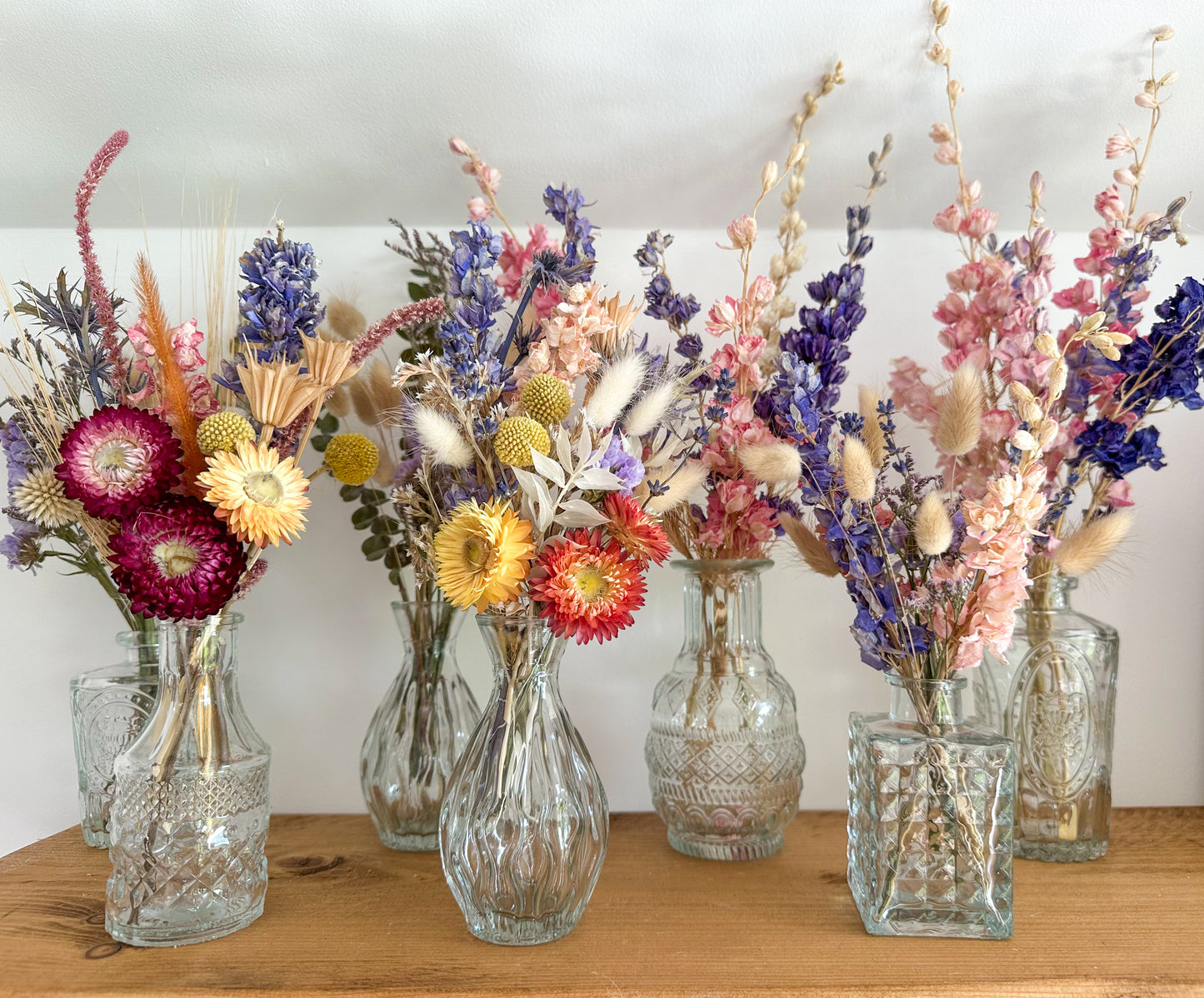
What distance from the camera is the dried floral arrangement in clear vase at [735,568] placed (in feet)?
2.98

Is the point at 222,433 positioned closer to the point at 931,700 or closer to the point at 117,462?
the point at 117,462

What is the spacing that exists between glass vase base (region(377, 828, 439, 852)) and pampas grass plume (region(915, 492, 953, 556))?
0.60 m

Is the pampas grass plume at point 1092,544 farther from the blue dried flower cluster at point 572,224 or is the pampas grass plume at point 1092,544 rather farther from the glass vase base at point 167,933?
the glass vase base at point 167,933

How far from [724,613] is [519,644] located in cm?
30

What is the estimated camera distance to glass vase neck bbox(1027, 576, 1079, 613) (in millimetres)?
970

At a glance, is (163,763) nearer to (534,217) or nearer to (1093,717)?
(534,217)

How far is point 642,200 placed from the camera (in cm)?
113

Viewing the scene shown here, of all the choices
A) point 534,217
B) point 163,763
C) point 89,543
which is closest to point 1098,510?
point 534,217

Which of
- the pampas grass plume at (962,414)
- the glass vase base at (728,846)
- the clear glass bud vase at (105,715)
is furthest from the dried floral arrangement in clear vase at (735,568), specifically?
the clear glass bud vase at (105,715)

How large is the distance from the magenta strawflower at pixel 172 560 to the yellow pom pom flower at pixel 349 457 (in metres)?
0.14

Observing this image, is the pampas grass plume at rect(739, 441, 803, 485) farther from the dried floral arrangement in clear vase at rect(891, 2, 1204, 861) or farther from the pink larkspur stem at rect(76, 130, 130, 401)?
the pink larkspur stem at rect(76, 130, 130, 401)

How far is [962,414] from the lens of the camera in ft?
2.58

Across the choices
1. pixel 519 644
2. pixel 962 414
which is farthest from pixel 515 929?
pixel 962 414

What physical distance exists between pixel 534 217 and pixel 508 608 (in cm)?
62
